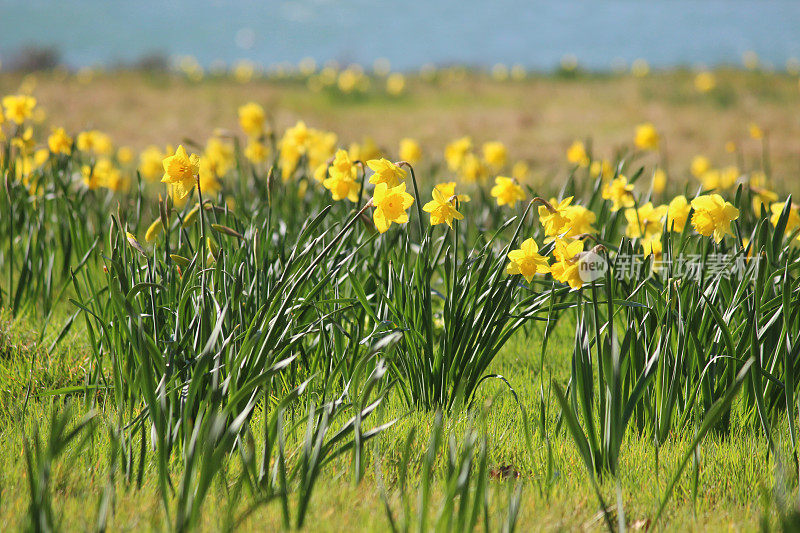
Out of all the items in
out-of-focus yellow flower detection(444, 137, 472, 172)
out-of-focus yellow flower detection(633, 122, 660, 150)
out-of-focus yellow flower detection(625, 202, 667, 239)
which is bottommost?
out-of-focus yellow flower detection(625, 202, 667, 239)

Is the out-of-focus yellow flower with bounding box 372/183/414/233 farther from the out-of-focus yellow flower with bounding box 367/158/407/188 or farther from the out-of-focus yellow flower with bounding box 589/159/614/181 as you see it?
the out-of-focus yellow flower with bounding box 589/159/614/181

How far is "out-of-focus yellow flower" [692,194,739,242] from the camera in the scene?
212 centimetres

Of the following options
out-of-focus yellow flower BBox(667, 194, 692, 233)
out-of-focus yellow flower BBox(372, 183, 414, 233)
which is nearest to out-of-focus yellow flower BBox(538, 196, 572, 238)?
out-of-focus yellow flower BBox(372, 183, 414, 233)

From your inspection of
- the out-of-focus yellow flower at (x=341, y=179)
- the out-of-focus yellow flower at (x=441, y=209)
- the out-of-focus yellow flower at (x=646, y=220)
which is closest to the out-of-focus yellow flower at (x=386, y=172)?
the out-of-focus yellow flower at (x=441, y=209)

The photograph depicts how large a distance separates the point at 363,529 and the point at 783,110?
12.7 metres

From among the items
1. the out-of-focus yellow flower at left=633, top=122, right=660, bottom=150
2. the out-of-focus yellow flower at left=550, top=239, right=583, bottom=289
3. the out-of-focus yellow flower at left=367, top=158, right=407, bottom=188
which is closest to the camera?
the out-of-focus yellow flower at left=550, top=239, right=583, bottom=289

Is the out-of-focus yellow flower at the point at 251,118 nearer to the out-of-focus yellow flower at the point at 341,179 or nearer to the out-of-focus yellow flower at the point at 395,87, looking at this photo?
the out-of-focus yellow flower at the point at 341,179

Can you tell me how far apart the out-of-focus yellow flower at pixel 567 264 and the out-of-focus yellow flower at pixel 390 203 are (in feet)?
1.51

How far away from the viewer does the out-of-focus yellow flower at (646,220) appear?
8.93ft

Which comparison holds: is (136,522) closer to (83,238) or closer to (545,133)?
(83,238)

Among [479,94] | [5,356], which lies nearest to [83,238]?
[5,356]

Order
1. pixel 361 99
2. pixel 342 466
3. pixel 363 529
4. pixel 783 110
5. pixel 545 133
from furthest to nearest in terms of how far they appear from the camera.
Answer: pixel 361 99 < pixel 783 110 < pixel 545 133 < pixel 342 466 < pixel 363 529

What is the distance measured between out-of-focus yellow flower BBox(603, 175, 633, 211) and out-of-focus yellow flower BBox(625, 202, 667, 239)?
9 cm

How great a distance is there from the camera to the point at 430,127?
11352mm
